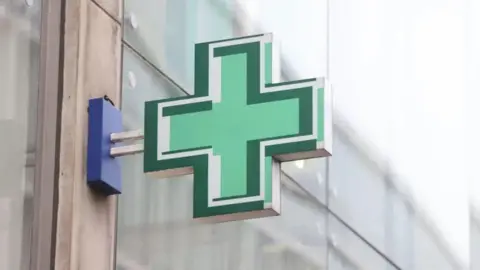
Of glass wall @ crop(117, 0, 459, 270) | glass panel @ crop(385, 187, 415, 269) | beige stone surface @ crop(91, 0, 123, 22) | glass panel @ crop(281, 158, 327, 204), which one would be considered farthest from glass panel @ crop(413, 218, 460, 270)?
beige stone surface @ crop(91, 0, 123, 22)

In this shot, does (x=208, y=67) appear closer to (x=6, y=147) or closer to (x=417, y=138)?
(x=6, y=147)

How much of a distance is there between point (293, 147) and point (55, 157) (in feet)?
4.59

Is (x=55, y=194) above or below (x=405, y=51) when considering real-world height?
below

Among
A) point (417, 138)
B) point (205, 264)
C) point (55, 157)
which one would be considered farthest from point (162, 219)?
point (417, 138)

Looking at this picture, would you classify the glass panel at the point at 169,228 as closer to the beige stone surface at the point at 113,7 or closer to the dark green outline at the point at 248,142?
the beige stone surface at the point at 113,7

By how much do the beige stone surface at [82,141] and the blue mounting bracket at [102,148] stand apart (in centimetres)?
4

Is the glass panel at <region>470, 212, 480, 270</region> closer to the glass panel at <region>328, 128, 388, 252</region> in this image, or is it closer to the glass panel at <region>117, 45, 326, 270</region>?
the glass panel at <region>328, 128, 388, 252</region>

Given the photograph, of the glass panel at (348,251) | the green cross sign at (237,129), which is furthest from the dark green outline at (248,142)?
the glass panel at (348,251)

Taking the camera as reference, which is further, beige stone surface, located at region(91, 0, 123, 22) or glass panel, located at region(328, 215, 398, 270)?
glass panel, located at region(328, 215, 398, 270)

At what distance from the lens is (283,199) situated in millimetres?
12234

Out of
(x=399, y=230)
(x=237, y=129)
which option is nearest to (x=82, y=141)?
(x=237, y=129)

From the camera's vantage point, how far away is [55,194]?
27.7 feet

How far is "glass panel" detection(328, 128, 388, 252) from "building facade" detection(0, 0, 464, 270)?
35.7 inches

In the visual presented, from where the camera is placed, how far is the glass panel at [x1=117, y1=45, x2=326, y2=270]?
9367 millimetres
